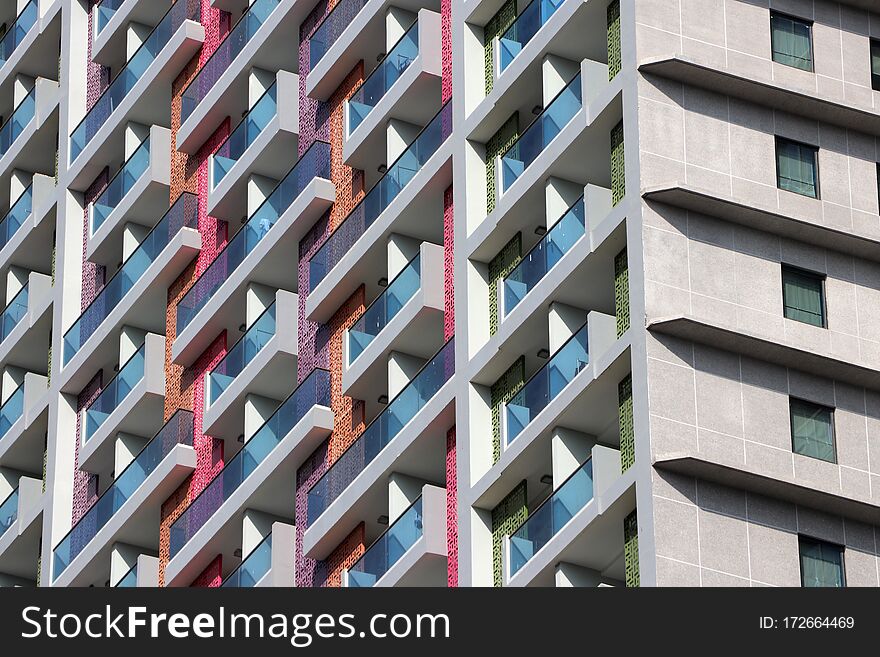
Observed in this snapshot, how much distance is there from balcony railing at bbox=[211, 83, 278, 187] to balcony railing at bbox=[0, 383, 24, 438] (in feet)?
34.3

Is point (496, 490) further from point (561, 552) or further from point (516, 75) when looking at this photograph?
point (516, 75)

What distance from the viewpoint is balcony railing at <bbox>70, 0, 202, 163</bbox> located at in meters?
89.2

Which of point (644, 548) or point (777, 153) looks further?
point (777, 153)

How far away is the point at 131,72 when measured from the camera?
297ft

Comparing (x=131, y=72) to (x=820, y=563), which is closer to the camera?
(x=820, y=563)

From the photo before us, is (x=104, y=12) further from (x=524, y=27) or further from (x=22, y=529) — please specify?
(x=524, y=27)

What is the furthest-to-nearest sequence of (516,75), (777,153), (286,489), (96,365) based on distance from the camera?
Result: (96,365) < (286,489) < (516,75) < (777,153)

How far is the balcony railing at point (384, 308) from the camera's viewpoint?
244 feet

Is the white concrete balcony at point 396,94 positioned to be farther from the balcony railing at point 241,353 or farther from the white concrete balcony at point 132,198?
the white concrete balcony at point 132,198

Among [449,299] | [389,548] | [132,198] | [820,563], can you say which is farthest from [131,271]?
[820,563]

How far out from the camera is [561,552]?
6550 cm

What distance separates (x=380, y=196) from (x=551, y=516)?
12.9 m

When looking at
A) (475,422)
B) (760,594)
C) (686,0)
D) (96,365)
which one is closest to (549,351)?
(475,422)

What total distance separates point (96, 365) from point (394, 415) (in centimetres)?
1698
